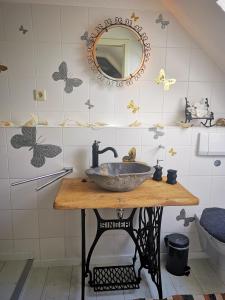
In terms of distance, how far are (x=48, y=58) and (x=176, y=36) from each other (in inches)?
38.6

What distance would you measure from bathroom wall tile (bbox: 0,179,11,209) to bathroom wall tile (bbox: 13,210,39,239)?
0.08 metres

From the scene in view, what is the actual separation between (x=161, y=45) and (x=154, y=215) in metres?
1.26

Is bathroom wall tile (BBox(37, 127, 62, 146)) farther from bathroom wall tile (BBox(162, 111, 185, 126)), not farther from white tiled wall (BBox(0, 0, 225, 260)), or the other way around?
bathroom wall tile (BBox(162, 111, 185, 126))

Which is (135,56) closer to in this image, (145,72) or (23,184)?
(145,72)

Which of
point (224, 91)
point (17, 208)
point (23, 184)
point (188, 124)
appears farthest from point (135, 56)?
point (17, 208)

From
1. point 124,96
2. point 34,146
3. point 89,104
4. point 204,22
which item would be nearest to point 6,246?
point 34,146

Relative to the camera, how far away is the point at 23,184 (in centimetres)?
174

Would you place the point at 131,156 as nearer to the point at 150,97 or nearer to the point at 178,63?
the point at 150,97

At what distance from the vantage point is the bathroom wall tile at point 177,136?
1767 millimetres

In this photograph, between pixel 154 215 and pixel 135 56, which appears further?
pixel 135 56

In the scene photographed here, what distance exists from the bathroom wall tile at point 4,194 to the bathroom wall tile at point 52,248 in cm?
40

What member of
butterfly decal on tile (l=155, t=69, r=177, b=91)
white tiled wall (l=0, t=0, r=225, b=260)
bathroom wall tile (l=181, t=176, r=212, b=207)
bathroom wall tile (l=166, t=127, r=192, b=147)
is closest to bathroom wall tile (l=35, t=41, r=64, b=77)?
white tiled wall (l=0, t=0, r=225, b=260)

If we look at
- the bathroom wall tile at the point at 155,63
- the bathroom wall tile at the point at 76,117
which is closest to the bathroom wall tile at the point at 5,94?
the bathroom wall tile at the point at 76,117

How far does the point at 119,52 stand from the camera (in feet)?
5.63
